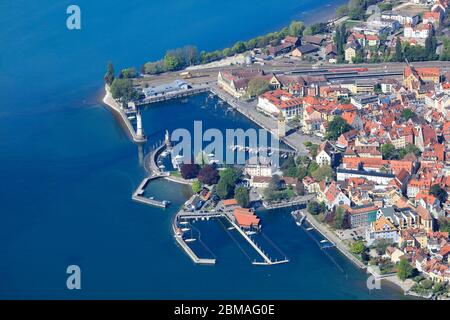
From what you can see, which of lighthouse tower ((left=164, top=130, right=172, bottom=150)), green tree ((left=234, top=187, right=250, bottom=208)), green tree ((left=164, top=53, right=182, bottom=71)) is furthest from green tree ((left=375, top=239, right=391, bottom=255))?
green tree ((left=164, top=53, right=182, bottom=71))

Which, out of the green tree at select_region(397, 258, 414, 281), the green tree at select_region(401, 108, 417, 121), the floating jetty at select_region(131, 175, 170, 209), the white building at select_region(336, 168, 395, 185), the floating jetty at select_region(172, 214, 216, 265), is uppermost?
the green tree at select_region(401, 108, 417, 121)

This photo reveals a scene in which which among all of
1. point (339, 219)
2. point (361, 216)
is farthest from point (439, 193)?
point (339, 219)

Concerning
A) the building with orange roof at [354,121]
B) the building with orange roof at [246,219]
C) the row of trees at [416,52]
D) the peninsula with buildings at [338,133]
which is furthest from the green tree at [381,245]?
the row of trees at [416,52]

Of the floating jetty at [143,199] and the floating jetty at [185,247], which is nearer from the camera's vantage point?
the floating jetty at [185,247]

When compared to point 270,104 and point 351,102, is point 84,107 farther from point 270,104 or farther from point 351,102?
point 351,102

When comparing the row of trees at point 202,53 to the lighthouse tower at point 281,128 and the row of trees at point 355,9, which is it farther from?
the lighthouse tower at point 281,128

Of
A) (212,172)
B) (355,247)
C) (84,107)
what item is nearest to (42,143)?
(84,107)

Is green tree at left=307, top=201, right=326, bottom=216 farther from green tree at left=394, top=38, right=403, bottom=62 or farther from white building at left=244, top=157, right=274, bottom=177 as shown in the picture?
green tree at left=394, top=38, right=403, bottom=62
